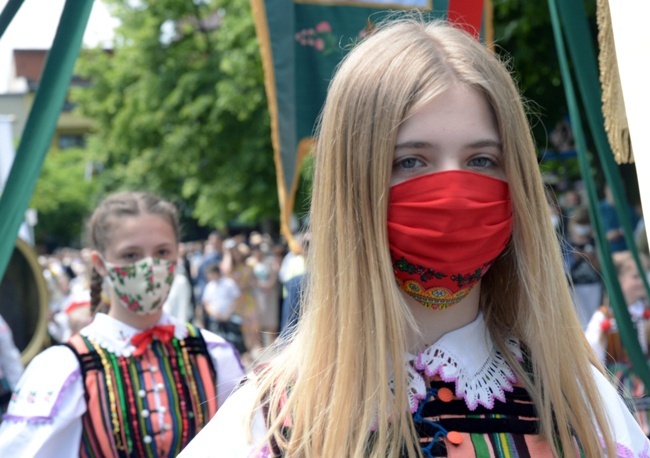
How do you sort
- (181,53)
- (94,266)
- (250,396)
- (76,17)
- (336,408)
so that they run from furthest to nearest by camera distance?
(181,53) < (94,266) < (76,17) < (250,396) < (336,408)

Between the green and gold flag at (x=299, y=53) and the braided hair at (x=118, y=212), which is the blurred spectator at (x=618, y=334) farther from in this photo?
the braided hair at (x=118, y=212)

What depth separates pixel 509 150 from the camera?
1582mm

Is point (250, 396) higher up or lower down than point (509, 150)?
lower down

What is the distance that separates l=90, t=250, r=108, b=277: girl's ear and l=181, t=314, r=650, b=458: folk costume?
166 centimetres

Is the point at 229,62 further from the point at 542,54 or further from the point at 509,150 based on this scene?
the point at 509,150

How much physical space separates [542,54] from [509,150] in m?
9.18

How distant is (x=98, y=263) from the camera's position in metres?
3.27

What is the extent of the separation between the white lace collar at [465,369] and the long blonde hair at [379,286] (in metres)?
0.04

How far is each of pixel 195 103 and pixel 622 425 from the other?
16740 mm

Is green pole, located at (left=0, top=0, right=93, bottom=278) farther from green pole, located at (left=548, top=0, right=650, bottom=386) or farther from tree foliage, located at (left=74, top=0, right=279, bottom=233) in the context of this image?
tree foliage, located at (left=74, top=0, right=279, bottom=233)

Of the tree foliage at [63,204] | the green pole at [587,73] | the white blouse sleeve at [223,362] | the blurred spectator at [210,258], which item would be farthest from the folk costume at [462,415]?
the tree foliage at [63,204]

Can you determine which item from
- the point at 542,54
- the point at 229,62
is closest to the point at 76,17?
the point at 542,54

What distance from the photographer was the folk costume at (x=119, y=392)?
2.83 meters

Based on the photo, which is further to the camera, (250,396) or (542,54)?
(542,54)
